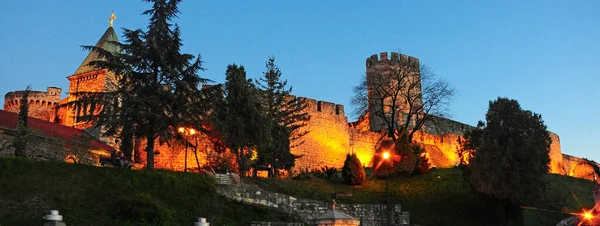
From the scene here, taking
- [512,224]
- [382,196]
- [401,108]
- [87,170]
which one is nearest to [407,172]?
[382,196]

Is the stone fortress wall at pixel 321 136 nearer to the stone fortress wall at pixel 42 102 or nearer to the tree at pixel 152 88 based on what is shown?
the stone fortress wall at pixel 42 102

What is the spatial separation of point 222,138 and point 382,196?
315 inches

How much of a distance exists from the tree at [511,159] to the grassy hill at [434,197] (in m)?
1.04

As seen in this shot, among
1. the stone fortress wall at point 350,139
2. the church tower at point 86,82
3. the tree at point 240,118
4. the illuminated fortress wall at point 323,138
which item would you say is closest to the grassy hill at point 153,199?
the tree at point 240,118

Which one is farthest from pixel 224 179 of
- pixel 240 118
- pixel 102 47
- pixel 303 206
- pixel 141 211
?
pixel 102 47

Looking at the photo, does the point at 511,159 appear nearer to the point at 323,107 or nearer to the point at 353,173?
the point at 353,173

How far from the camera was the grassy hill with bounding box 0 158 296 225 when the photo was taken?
51.4 feet

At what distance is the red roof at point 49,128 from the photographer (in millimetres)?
28013

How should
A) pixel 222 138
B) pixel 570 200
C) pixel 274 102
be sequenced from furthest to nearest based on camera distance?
pixel 274 102 → pixel 570 200 → pixel 222 138

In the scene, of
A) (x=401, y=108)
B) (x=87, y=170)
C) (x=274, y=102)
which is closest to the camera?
(x=87, y=170)

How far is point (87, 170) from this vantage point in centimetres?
1862

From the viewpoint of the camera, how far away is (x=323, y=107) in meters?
38.6

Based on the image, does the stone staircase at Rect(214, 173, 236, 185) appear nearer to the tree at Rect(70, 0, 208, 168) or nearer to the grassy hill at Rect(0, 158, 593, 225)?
the grassy hill at Rect(0, 158, 593, 225)

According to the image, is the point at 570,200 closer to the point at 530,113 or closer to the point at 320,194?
the point at 530,113
